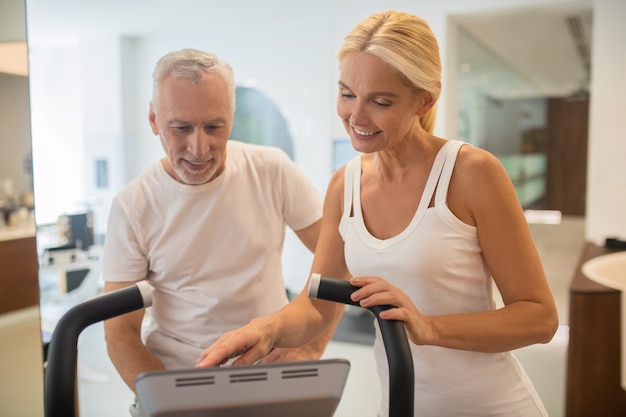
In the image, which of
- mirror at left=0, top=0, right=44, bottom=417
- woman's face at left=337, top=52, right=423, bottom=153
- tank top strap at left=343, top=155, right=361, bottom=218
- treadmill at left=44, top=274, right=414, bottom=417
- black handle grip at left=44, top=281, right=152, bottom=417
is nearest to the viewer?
treadmill at left=44, top=274, right=414, bottom=417

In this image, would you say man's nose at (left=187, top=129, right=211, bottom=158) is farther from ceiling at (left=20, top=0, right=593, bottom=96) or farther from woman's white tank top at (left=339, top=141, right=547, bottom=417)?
ceiling at (left=20, top=0, right=593, bottom=96)

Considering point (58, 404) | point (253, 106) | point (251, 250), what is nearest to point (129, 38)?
point (253, 106)

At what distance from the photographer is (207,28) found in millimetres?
4312

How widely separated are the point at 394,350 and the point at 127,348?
2.78 feet

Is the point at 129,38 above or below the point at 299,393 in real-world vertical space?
above

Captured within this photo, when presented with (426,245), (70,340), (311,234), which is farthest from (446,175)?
(70,340)

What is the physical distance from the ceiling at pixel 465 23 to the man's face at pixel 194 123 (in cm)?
136

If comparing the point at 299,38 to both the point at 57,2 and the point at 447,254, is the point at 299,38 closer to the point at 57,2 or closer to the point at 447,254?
the point at 57,2

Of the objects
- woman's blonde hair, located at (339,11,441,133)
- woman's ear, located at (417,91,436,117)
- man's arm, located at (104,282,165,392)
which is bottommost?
man's arm, located at (104,282,165,392)

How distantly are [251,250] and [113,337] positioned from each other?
0.43 meters

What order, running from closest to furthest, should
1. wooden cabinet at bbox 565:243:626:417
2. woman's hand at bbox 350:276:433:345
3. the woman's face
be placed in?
woman's hand at bbox 350:276:433:345 → the woman's face → wooden cabinet at bbox 565:243:626:417

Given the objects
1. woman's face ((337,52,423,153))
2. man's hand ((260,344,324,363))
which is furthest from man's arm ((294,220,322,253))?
woman's face ((337,52,423,153))

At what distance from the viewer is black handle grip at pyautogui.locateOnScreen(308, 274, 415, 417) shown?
910 millimetres

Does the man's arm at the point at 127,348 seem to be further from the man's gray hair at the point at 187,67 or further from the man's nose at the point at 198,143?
the man's gray hair at the point at 187,67
